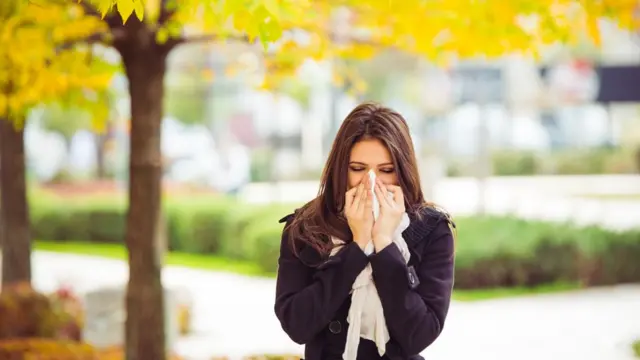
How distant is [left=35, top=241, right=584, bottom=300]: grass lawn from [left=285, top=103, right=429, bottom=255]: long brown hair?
359 inches

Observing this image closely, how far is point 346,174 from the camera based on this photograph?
3.02m

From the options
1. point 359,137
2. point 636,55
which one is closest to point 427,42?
point 359,137

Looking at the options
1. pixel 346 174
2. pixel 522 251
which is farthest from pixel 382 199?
pixel 522 251

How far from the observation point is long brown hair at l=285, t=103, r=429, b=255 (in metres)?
3.00

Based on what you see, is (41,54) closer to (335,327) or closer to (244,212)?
(335,327)

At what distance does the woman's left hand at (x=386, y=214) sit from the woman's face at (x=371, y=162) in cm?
5

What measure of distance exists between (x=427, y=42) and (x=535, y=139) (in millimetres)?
37752

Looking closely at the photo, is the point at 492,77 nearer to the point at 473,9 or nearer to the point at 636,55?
the point at 473,9

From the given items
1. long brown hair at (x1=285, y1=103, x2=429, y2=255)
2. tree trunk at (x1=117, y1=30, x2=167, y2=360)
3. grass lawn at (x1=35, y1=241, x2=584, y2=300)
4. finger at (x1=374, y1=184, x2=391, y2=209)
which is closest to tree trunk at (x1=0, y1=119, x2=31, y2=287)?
tree trunk at (x1=117, y1=30, x2=167, y2=360)

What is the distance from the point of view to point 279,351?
9367mm

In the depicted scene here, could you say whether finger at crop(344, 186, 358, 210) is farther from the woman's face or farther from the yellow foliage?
the yellow foliage

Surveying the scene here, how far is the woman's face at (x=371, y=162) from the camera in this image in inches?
117

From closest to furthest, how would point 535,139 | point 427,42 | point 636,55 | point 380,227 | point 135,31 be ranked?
point 380,227, point 135,31, point 427,42, point 636,55, point 535,139

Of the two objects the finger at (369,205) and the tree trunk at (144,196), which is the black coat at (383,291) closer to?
the finger at (369,205)
